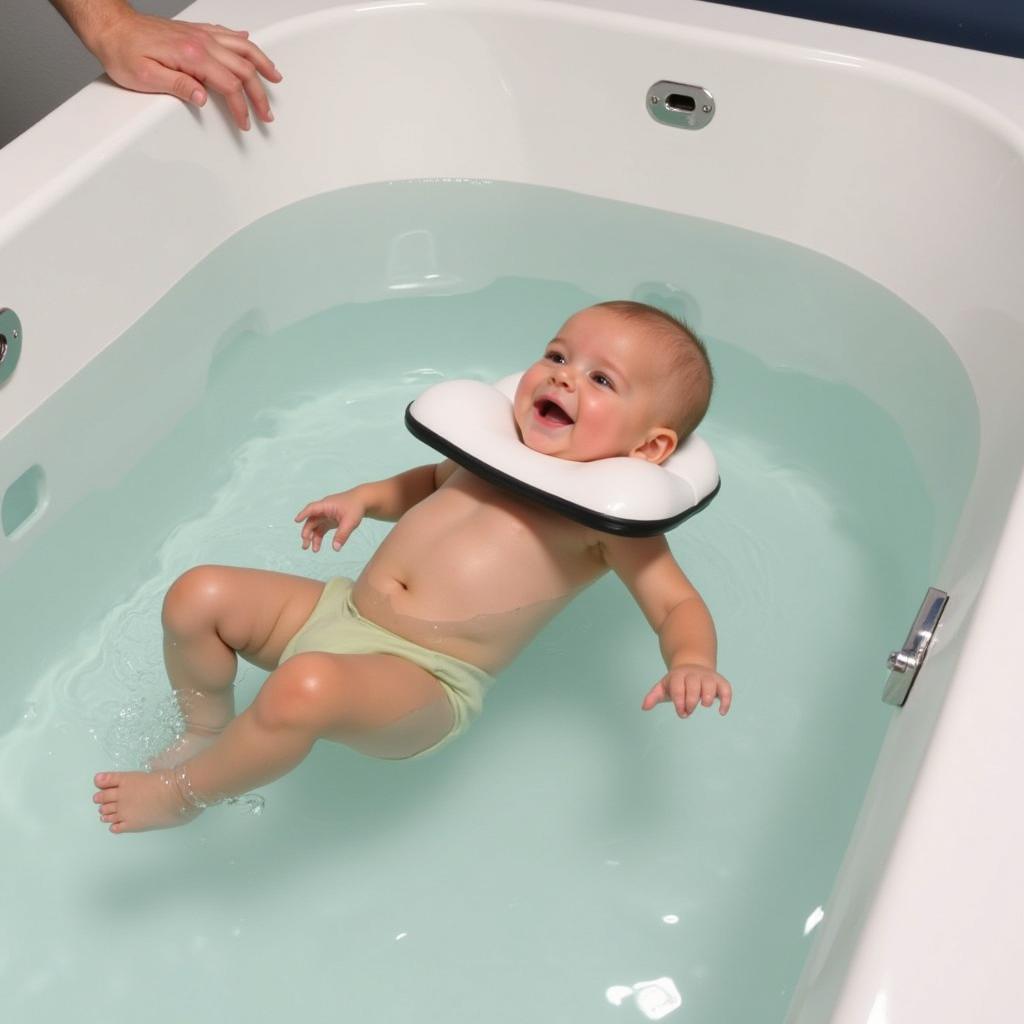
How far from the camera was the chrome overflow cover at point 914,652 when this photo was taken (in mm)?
923

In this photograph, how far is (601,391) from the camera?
109cm

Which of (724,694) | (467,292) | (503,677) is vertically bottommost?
(503,677)

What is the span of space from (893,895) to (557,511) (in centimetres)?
48

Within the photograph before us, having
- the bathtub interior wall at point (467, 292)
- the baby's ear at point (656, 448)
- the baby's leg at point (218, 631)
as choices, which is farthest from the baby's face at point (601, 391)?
the bathtub interior wall at point (467, 292)

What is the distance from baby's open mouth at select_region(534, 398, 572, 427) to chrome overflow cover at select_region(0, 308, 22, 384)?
0.49m

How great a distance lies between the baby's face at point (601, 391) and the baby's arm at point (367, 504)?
159mm

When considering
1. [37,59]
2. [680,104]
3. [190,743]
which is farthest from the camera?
[37,59]

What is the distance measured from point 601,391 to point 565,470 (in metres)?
0.07

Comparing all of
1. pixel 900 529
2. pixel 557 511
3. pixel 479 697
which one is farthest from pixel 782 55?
pixel 479 697

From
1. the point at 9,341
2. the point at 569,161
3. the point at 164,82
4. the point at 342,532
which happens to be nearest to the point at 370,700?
the point at 342,532

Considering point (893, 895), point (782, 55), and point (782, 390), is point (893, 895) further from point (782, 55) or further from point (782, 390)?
point (782, 55)

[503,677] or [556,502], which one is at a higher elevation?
[556,502]

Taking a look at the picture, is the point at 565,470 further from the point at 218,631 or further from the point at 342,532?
the point at 218,631

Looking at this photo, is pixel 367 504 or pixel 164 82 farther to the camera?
pixel 164 82
